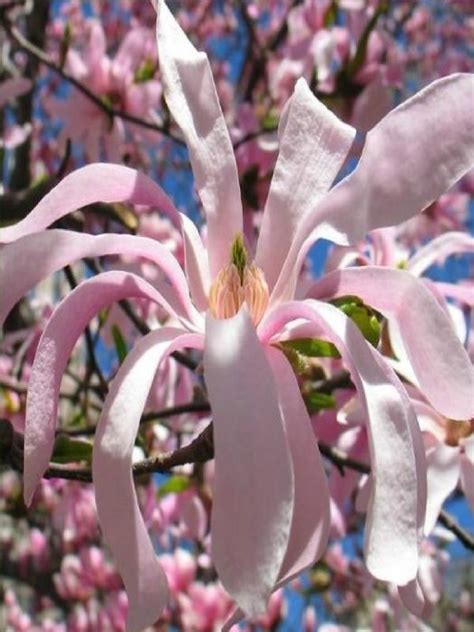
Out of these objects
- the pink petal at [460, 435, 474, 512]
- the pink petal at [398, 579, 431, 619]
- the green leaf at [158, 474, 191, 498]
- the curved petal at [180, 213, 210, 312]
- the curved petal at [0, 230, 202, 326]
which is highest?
the curved petal at [0, 230, 202, 326]

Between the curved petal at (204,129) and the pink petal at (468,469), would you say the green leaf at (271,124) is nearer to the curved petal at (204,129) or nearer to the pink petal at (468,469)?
the pink petal at (468,469)

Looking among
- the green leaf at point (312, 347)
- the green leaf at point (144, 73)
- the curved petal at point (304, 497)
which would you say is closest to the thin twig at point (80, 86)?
the green leaf at point (144, 73)

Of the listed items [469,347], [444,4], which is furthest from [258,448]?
[444,4]

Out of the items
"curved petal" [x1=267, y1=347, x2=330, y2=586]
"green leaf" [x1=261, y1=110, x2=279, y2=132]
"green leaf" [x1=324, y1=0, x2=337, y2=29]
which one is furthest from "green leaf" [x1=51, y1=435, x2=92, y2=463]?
"green leaf" [x1=324, y1=0, x2=337, y2=29]

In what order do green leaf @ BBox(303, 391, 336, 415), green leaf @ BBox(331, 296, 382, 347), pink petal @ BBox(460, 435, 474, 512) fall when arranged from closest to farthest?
green leaf @ BBox(331, 296, 382, 347) → pink petal @ BBox(460, 435, 474, 512) → green leaf @ BBox(303, 391, 336, 415)

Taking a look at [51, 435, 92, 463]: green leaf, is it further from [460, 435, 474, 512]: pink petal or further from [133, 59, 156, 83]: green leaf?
[133, 59, 156, 83]: green leaf

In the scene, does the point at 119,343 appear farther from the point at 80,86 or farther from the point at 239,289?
the point at 80,86

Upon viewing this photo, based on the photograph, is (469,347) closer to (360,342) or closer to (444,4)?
(360,342)
